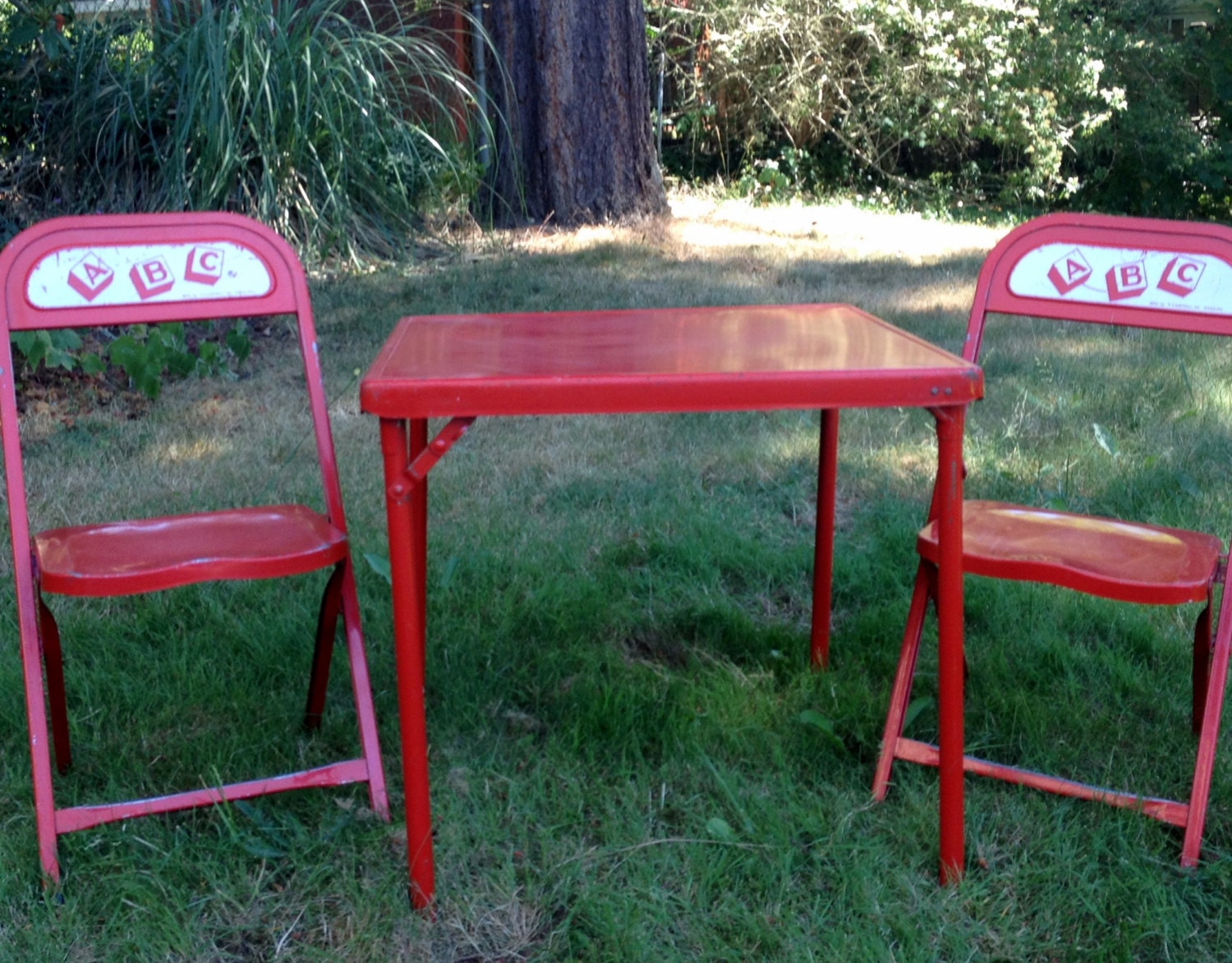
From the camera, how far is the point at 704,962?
2.09 m

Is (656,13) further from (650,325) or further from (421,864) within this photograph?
(421,864)

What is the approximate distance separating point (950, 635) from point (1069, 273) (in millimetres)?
929

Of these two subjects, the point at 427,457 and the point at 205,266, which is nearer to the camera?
the point at 427,457

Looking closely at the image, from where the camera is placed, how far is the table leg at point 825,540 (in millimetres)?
2865

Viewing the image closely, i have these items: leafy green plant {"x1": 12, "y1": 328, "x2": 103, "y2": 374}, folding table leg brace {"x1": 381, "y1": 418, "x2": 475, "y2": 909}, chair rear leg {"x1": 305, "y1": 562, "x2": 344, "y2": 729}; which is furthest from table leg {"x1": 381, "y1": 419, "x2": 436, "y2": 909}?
leafy green plant {"x1": 12, "y1": 328, "x2": 103, "y2": 374}

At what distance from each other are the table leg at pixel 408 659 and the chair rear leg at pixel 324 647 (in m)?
0.41

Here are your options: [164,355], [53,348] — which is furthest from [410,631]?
[164,355]

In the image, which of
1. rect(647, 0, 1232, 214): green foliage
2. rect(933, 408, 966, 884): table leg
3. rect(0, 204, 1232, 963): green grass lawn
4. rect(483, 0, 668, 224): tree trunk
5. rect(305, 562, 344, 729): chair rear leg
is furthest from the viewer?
rect(647, 0, 1232, 214): green foliage

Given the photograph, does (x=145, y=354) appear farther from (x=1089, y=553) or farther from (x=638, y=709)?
(x=1089, y=553)

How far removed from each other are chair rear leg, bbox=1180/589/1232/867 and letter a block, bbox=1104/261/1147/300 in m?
0.64

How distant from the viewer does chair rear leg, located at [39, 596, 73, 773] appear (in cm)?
239

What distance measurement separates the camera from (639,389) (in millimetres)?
1948

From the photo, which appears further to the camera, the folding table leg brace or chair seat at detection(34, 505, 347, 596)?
chair seat at detection(34, 505, 347, 596)

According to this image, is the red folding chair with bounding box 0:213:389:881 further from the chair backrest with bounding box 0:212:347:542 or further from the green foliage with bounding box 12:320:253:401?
the green foliage with bounding box 12:320:253:401
